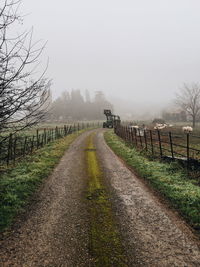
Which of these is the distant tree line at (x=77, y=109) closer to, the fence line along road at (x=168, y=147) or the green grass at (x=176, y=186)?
the fence line along road at (x=168, y=147)

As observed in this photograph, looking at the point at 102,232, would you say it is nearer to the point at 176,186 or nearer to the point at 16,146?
the point at 176,186

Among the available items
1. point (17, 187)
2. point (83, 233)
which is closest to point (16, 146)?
point (17, 187)

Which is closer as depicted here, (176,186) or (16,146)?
(176,186)

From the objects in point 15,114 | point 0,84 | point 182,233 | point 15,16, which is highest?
point 15,16

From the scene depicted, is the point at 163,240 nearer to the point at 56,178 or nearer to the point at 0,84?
the point at 0,84

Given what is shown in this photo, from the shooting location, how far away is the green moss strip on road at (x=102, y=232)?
3744 mm

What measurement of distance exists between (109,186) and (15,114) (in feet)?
15.3

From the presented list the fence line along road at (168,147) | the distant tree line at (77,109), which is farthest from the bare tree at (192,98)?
the distant tree line at (77,109)

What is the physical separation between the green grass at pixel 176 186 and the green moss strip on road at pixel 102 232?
213 centimetres

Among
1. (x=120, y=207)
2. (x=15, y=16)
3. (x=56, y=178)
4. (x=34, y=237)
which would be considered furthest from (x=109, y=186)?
(x=15, y=16)

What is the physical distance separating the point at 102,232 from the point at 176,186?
13.0 ft

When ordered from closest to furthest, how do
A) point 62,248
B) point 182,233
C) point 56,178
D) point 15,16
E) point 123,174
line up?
1. point 62,248
2. point 15,16
3. point 182,233
4. point 56,178
5. point 123,174

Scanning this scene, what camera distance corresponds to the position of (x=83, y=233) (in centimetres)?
457

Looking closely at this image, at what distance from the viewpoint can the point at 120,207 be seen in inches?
234
